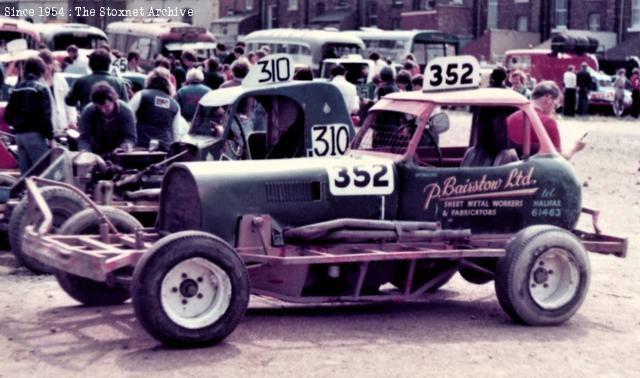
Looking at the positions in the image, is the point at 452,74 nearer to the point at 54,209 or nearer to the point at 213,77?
the point at 54,209

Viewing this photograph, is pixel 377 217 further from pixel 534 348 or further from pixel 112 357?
pixel 112 357

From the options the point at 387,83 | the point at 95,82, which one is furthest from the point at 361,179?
the point at 387,83

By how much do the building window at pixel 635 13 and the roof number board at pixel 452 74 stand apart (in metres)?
46.1

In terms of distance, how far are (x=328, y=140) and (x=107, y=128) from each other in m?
2.27

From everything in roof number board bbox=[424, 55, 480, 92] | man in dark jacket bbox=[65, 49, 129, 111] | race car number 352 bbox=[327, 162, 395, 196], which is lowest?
race car number 352 bbox=[327, 162, 395, 196]

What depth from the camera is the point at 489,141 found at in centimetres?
1009

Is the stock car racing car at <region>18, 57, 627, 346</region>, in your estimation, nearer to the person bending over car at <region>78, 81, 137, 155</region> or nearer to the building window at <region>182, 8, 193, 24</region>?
the person bending over car at <region>78, 81, 137, 155</region>

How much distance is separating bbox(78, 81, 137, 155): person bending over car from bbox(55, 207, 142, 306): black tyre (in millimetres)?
2443

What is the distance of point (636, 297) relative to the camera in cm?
1071

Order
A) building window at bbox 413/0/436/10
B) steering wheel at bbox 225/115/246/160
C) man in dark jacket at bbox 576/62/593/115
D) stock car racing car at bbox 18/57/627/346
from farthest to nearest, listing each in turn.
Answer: building window at bbox 413/0/436/10, man in dark jacket at bbox 576/62/593/115, steering wheel at bbox 225/115/246/160, stock car racing car at bbox 18/57/627/346

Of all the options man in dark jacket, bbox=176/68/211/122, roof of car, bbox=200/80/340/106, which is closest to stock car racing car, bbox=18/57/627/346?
roof of car, bbox=200/80/340/106

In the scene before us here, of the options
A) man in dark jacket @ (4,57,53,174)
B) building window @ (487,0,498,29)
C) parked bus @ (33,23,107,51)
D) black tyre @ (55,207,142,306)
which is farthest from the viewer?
building window @ (487,0,498,29)

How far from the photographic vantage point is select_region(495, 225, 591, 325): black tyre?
30.1 ft

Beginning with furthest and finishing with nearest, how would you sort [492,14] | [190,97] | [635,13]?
[492,14]
[635,13]
[190,97]
